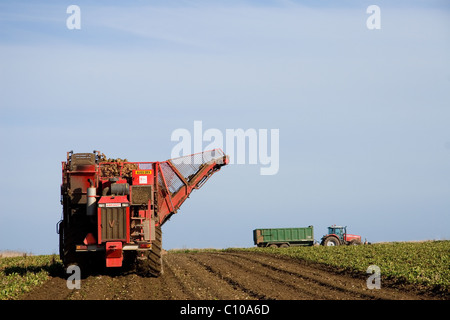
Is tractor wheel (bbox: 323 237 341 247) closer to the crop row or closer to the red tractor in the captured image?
the red tractor

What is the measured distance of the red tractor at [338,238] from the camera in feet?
172

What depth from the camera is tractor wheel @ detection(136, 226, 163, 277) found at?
69.8 ft

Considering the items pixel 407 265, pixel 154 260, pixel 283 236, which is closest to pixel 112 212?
pixel 154 260

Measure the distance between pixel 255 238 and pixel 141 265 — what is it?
3188 cm

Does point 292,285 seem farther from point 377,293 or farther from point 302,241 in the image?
point 302,241

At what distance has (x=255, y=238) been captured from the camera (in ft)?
173

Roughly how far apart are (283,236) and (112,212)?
34218 millimetres

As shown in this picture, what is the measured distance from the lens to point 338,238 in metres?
53.2

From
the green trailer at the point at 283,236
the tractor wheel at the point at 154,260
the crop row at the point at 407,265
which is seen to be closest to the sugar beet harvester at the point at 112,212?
the tractor wheel at the point at 154,260

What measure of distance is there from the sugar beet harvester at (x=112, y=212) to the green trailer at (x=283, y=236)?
1188 inches

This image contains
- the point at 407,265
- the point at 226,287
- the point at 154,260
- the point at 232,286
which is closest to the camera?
the point at 226,287

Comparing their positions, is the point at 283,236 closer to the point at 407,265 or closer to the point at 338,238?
the point at 338,238
